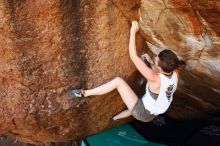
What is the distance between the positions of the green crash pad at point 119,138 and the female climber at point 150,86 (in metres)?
0.99

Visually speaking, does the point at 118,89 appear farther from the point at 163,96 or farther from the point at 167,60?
the point at 167,60

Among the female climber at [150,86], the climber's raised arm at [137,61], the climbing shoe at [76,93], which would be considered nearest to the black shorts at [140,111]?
the female climber at [150,86]

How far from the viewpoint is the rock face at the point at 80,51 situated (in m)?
4.20

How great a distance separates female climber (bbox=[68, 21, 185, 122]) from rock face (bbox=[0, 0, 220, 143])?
125mm

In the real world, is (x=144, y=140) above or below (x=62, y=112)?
below

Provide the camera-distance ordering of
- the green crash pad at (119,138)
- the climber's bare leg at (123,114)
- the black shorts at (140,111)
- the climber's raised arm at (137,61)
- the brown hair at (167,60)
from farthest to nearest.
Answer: the green crash pad at (119,138) → the climber's bare leg at (123,114) → the black shorts at (140,111) → the climber's raised arm at (137,61) → the brown hair at (167,60)

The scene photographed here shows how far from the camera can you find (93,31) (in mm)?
4441

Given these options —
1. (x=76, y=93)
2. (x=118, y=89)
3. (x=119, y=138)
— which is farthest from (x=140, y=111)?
(x=119, y=138)

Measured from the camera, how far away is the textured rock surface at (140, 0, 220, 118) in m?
4.09

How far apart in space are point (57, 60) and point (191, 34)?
1.31 meters

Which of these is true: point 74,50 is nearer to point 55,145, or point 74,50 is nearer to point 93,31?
point 93,31

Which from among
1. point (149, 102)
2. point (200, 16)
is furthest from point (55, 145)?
point (200, 16)

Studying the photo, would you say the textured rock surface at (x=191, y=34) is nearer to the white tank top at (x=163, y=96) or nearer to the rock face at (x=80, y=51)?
the rock face at (x=80, y=51)

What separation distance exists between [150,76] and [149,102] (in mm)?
338
